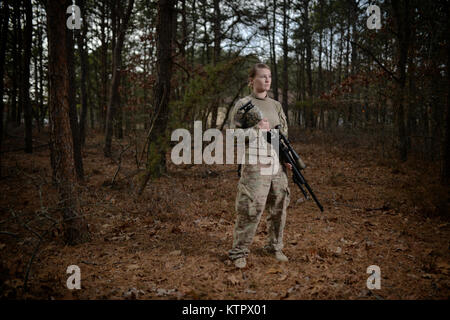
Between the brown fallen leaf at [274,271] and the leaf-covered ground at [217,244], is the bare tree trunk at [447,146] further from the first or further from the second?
the brown fallen leaf at [274,271]

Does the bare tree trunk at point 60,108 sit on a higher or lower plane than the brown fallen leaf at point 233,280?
higher

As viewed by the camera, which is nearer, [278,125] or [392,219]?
[278,125]

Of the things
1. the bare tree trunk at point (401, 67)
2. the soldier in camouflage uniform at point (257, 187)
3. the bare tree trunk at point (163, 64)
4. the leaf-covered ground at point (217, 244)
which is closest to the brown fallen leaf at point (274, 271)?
the leaf-covered ground at point (217, 244)

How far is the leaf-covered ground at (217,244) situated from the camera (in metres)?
3.09

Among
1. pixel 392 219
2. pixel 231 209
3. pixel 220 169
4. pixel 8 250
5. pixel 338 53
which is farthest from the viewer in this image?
pixel 338 53

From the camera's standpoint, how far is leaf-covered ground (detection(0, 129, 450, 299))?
3.09 metres

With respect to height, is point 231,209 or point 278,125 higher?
point 278,125

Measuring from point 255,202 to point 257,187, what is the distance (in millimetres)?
195

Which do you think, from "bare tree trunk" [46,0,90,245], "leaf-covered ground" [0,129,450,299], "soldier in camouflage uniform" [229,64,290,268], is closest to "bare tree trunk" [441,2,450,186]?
"leaf-covered ground" [0,129,450,299]

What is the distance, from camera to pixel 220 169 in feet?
31.7

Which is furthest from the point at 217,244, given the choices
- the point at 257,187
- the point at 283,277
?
the point at 257,187
